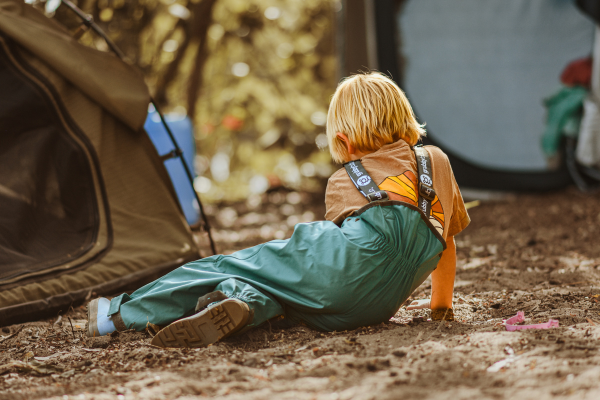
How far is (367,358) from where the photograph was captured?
145cm

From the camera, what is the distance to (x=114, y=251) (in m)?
2.60

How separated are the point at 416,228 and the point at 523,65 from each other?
3.90 meters

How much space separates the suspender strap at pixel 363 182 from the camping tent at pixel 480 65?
357cm

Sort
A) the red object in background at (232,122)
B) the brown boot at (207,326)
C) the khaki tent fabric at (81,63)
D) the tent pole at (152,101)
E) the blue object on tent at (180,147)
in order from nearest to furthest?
1. the brown boot at (207,326)
2. the khaki tent fabric at (81,63)
3. the tent pole at (152,101)
4. the blue object on tent at (180,147)
5. the red object in background at (232,122)

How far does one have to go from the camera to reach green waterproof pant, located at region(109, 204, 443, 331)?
163 centimetres

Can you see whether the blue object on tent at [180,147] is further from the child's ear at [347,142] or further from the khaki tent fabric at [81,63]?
the child's ear at [347,142]

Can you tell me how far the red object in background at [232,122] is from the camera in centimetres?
713

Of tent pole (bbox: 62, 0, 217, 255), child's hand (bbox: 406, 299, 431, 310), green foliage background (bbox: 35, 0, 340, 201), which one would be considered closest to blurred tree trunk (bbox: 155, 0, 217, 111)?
green foliage background (bbox: 35, 0, 340, 201)

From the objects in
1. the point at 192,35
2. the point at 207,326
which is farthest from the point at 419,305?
the point at 192,35

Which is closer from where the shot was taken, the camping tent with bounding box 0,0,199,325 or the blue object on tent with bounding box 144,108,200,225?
the camping tent with bounding box 0,0,199,325

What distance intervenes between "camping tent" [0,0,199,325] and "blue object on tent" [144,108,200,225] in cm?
46

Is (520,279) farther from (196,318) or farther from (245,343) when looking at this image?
(196,318)

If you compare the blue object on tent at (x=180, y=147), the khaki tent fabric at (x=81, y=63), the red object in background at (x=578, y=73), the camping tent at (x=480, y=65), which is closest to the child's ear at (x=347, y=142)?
the khaki tent fabric at (x=81, y=63)

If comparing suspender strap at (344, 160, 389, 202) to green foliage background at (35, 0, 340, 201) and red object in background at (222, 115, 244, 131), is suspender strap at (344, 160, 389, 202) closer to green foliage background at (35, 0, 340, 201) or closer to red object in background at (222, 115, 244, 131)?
green foliage background at (35, 0, 340, 201)
